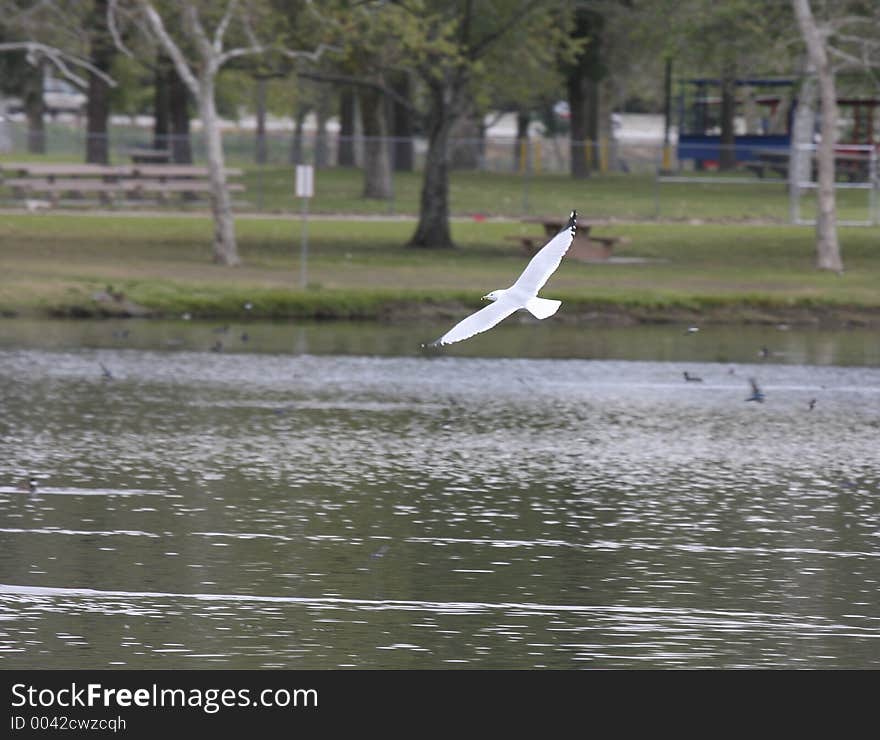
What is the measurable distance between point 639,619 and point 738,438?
7562 mm

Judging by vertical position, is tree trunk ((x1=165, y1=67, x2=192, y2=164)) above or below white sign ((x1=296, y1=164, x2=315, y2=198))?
above

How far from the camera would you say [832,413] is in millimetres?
20984

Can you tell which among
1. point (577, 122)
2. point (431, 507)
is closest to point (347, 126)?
point (577, 122)

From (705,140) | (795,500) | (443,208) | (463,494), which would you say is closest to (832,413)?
(795,500)

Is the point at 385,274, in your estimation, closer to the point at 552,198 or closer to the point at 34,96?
the point at 552,198

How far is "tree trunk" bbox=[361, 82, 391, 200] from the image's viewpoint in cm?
4860

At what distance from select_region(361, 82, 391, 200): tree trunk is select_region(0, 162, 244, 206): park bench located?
413 centimetres

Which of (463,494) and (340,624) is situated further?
(463,494)

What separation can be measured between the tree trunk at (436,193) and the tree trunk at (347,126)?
2345cm

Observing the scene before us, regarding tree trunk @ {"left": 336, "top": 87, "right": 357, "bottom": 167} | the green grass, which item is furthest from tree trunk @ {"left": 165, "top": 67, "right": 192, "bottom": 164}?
tree trunk @ {"left": 336, "top": 87, "right": 357, "bottom": 167}

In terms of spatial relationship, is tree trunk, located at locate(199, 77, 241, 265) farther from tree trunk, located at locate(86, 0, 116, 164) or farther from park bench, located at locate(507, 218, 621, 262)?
tree trunk, located at locate(86, 0, 116, 164)

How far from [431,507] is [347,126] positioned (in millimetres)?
54622

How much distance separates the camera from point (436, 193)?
37.5 m

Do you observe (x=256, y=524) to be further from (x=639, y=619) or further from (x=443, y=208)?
(x=443, y=208)
